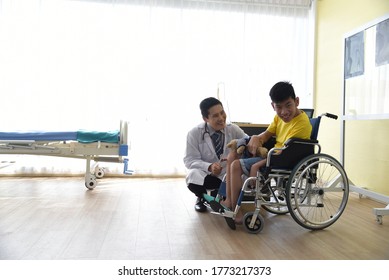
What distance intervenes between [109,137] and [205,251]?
178 cm

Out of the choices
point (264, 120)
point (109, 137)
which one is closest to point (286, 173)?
point (109, 137)

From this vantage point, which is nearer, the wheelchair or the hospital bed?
the wheelchair

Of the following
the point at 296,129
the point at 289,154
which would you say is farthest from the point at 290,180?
the point at 296,129

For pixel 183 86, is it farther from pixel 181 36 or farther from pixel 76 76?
pixel 76 76

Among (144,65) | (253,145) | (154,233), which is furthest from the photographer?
(144,65)

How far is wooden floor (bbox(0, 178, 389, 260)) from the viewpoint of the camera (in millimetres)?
1651

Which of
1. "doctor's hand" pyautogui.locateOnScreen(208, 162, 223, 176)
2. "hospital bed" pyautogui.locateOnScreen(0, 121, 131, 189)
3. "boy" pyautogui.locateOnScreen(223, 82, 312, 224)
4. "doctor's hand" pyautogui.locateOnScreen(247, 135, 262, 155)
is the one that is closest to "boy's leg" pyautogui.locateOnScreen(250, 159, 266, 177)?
"boy" pyautogui.locateOnScreen(223, 82, 312, 224)

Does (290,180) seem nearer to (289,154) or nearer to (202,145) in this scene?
(289,154)

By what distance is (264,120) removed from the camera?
171 inches

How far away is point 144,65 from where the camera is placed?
418 cm

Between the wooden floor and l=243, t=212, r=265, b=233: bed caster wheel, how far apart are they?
0.12ft

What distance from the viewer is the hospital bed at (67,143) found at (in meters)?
3.08

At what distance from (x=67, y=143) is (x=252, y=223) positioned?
6.27 feet

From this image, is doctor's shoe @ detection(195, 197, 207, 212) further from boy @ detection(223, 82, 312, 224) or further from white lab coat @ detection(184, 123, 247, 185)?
boy @ detection(223, 82, 312, 224)
